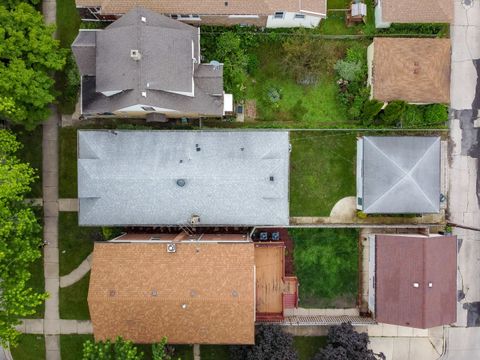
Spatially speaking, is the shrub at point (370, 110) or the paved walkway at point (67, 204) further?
the paved walkway at point (67, 204)

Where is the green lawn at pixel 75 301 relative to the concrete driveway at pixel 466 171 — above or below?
below

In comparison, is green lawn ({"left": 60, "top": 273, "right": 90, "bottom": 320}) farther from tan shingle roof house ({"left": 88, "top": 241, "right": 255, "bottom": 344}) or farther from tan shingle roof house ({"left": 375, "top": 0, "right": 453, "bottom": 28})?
tan shingle roof house ({"left": 375, "top": 0, "right": 453, "bottom": 28})

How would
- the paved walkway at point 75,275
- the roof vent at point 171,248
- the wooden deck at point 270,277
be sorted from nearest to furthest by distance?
the roof vent at point 171,248 < the wooden deck at point 270,277 < the paved walkway at point 75,275

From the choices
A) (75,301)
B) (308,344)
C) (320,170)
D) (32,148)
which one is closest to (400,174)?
(320,170)

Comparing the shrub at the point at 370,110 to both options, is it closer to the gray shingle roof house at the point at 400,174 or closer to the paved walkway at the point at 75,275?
the gray shingle roof house at the point at 400,174

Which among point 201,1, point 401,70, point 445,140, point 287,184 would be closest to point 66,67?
point 201,1

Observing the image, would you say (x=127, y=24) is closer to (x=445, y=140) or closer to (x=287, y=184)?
(x=287, y=184)

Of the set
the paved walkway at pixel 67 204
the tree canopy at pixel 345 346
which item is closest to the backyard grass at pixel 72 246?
the paved walkway at pixel 67 204
